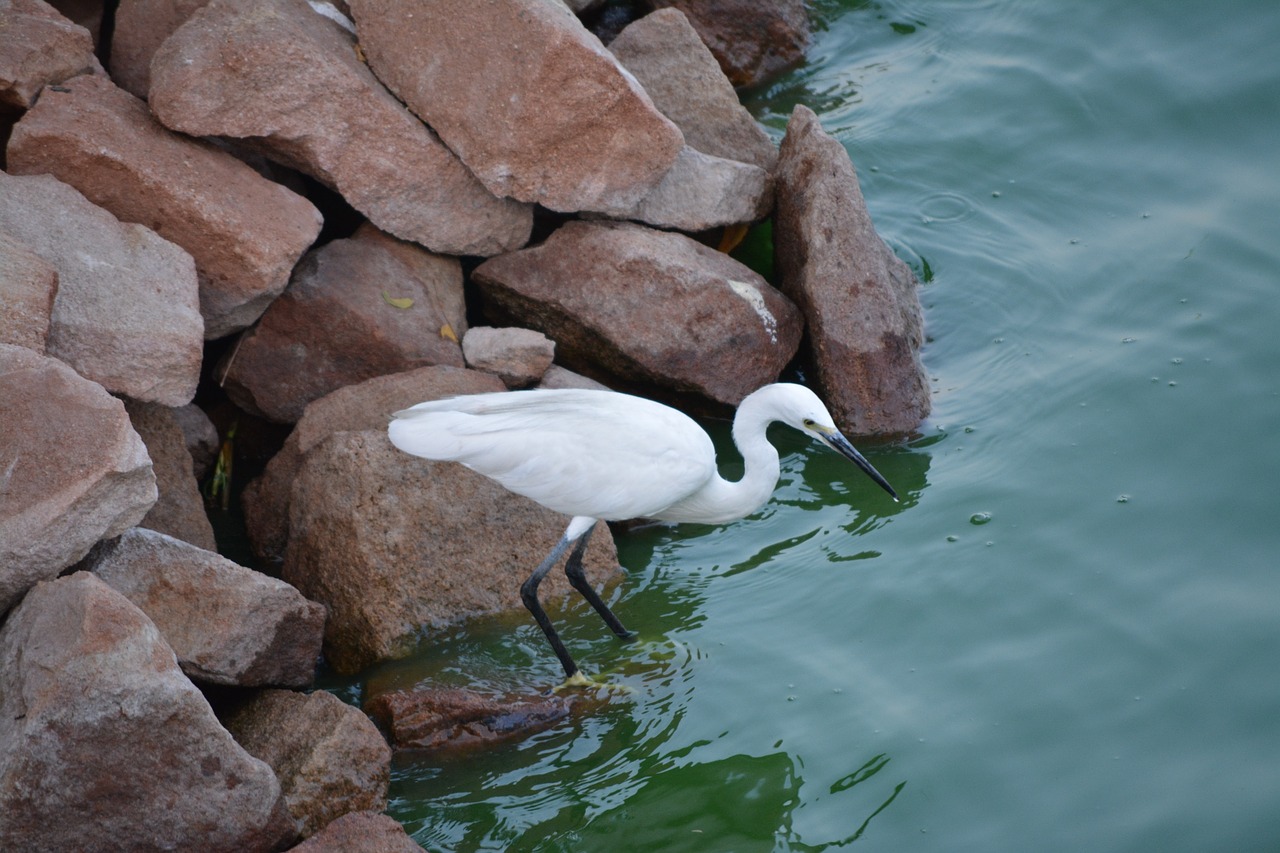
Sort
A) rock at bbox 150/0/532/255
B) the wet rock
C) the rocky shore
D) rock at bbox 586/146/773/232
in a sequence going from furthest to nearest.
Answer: rock at bbox 586/146/773/232
rock at bbox 150/0/532/255
the wet rock
the rocky shore

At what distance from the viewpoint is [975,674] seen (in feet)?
15.0

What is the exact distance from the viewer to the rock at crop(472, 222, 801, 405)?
5641 mm

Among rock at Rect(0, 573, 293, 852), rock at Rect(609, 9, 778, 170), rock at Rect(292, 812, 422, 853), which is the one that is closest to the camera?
rock at Rect(0, 573, 293, 852)

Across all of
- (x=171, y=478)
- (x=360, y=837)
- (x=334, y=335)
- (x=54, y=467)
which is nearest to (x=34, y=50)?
(x=334, y=335)

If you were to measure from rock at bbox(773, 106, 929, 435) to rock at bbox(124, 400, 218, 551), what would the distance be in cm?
296

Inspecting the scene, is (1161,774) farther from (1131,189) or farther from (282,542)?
(1131,189)

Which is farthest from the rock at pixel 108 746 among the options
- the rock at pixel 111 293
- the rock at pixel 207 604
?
the rock at pixel 111 293

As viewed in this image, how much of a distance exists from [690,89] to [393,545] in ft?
10.9

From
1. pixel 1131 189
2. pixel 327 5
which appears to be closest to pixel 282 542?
pixel 327 5

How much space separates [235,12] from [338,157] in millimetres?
742

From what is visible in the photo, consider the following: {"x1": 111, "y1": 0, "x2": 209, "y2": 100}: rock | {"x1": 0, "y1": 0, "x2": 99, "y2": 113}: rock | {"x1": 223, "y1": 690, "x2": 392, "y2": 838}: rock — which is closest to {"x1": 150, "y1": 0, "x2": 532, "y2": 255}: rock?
{"x1": 0, "y1": 0, "x2": 99, "y2": 113}: rock

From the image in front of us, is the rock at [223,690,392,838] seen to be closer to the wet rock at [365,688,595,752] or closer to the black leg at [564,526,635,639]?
the wet rock at [365,688,595,752]

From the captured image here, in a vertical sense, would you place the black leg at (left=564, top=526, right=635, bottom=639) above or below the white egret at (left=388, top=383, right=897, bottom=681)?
below

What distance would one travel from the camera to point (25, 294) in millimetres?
4051
